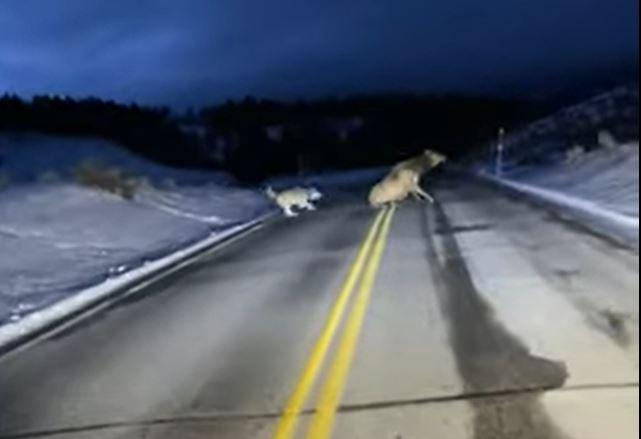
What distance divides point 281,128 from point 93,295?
285 ft

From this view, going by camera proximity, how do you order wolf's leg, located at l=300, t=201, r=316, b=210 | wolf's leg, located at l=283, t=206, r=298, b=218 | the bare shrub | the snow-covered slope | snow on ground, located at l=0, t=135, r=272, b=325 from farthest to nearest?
wolf's leg, located at l=300, t=201, r=316, b=210
the bare shrub
wolf's leg, located at l=283, t=206, r=298, b=218
the snow-covered slope
snow on ground, located at l=0, t=135, r=272, b=325

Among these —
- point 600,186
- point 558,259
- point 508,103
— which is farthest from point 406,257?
point 508,103

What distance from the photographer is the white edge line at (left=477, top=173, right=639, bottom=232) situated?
2270cm

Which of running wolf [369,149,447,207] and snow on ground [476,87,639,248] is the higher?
running wolf [369,149,447,207]

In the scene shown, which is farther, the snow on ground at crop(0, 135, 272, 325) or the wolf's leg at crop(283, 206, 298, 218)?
the wolf's leg at crop(283, 206, 298, 218)

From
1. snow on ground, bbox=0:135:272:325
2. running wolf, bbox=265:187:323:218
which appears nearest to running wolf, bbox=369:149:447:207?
running wolf, bbox=265:187:323:218

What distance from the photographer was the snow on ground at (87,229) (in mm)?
17922

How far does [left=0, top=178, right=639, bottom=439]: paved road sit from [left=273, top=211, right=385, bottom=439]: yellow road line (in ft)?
0.22

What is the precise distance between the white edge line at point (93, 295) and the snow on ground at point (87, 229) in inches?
8.1

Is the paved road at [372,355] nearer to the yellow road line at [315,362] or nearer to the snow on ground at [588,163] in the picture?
the yellow road line at [315,362]

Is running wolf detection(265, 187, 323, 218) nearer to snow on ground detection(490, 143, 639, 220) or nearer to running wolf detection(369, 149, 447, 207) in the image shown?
running wolf detection(369, 149, 447, 207)

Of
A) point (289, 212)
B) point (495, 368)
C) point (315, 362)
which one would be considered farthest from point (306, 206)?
point (495, 368)

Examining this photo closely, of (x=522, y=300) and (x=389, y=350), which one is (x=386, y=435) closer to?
(x=389, y=350)

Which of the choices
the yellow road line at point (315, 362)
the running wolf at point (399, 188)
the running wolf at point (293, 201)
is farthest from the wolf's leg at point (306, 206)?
the yellow road line at point (315, 362)
